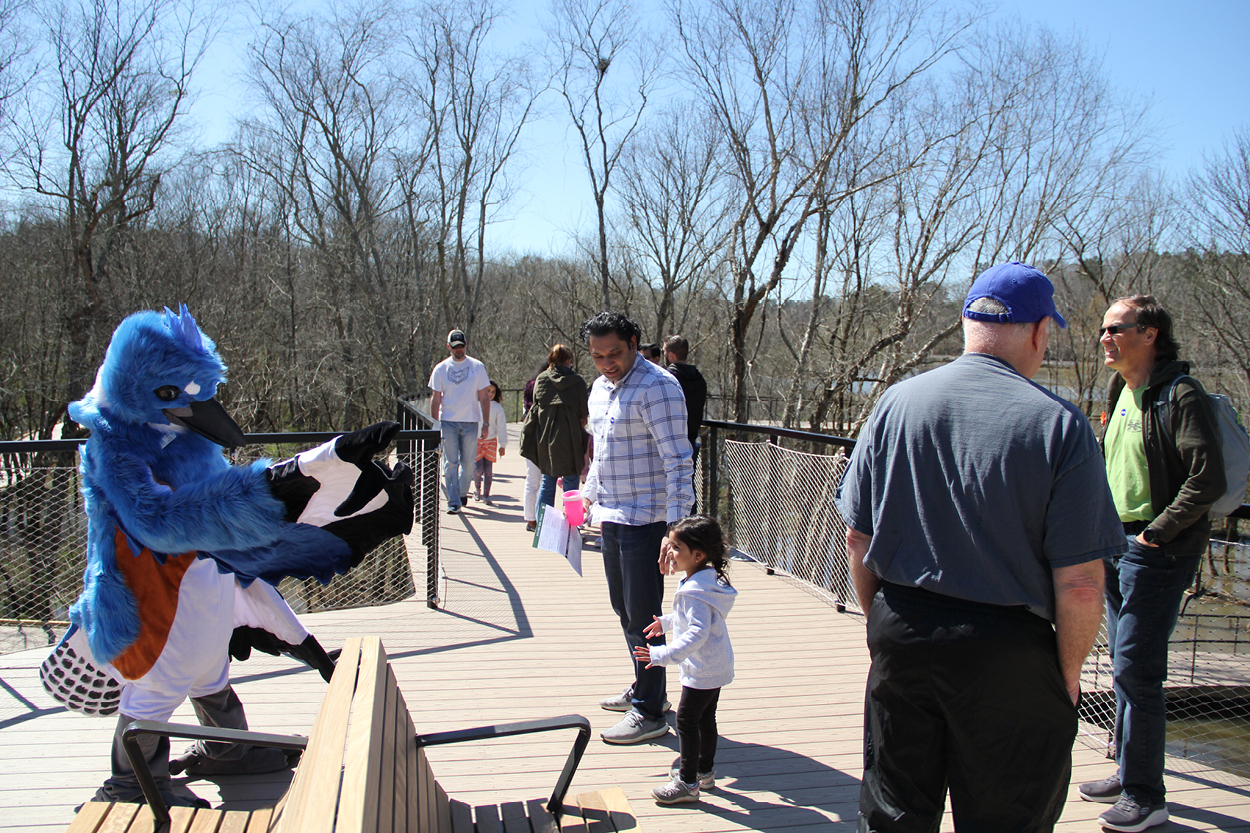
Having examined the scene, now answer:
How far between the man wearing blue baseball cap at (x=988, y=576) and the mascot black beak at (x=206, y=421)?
2.23m

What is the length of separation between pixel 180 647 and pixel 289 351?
1052 inches

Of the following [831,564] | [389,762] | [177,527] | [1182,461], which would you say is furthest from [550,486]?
[389,762]

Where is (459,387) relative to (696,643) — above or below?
above

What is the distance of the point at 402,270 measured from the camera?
1024 inches

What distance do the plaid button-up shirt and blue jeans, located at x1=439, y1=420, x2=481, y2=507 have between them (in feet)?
16.2

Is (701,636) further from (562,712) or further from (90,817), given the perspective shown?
(90,817)

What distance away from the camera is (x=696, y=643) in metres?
2.98

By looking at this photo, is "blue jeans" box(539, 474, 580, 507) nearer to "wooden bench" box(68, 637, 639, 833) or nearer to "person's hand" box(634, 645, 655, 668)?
"person's hand" box(634, 645, 655, 668)

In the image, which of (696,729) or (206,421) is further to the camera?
(696,729)

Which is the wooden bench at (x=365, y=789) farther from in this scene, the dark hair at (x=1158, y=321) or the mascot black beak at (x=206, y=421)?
the dark hair at (x=1158, y=321)

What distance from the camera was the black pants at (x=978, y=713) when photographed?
5.89ft

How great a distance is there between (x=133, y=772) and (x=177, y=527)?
0.88 metres

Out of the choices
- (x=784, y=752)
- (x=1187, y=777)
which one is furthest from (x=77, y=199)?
(x=1187, y=777)

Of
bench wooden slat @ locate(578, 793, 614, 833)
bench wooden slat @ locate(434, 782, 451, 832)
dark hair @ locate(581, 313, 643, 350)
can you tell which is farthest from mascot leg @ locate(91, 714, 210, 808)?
dark hair @ locate(581, 313, 643, 350)
